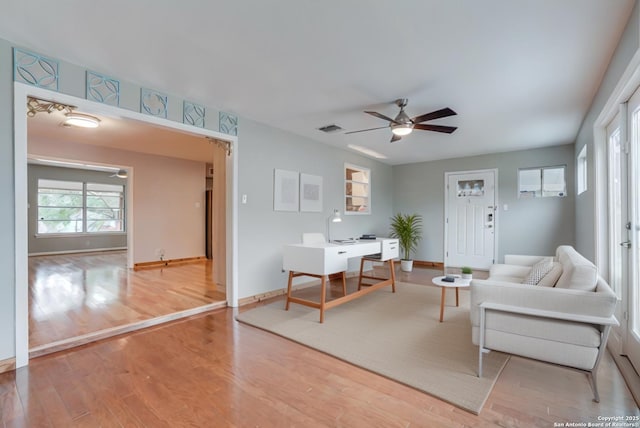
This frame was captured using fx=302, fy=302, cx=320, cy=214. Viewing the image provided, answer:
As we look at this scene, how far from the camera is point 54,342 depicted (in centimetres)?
260

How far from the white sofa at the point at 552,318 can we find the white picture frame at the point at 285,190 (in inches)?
116

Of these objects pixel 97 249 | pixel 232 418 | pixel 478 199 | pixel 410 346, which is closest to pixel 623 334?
pixel 410 346

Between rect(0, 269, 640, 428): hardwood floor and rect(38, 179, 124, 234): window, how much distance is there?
310 inches

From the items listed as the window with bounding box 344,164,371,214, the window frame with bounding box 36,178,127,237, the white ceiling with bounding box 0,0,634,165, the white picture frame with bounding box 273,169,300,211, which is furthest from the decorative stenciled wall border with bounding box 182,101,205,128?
the window frame with bounding box 36,178,127,237

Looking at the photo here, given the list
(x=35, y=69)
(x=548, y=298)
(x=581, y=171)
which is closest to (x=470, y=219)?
(x=581, y=171)

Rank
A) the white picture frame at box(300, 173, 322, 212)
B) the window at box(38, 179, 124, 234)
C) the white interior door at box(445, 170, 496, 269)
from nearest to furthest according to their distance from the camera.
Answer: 1. the white picture frame at box(300, 173, 322, 212)
2. the white interior door at box(445, 170, 496, 269)
3. the window at box(38, 179, 124, 234)

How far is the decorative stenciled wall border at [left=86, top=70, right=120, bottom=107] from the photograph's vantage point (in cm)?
267

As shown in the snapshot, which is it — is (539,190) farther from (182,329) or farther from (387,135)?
(182,329)

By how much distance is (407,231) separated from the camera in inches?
260

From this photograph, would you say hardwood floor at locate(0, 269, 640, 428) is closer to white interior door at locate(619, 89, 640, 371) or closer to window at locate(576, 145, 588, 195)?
white interior door at locate(619, 89, 640, 371)

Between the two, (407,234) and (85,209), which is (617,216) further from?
(85,209)

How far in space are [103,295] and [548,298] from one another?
5014 mm

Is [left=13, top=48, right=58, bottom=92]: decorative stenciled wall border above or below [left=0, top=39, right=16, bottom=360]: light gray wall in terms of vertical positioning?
above

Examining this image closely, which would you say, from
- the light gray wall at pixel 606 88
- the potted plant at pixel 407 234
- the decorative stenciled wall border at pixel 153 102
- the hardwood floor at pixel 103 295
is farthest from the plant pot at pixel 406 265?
the decorative stenciled wall border at pixel 153 102
